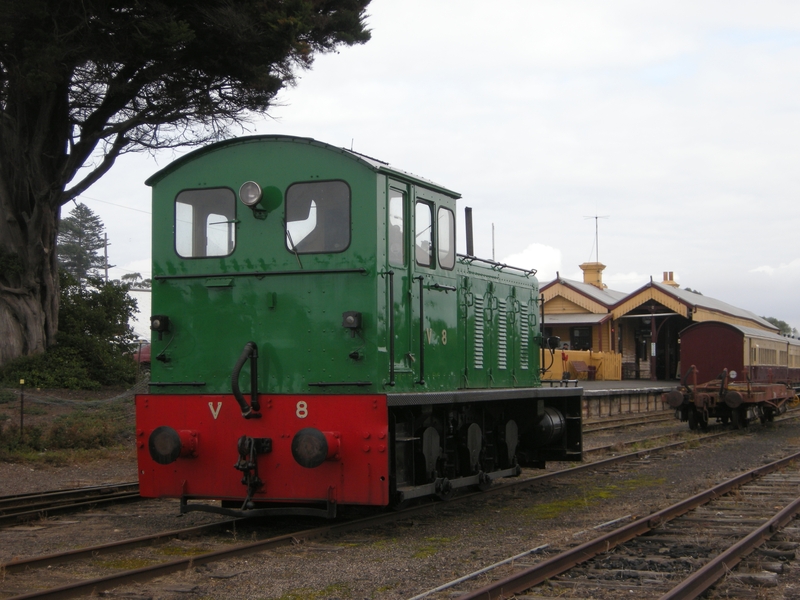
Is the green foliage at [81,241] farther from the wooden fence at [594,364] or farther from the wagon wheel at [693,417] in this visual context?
the wagon wheel at [693,417]

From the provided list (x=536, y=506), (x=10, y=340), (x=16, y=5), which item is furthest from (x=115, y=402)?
(x=536, y=506)

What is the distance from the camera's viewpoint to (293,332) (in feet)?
25.1

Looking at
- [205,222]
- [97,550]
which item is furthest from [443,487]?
[205,222]

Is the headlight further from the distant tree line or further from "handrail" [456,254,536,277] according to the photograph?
the distant tree line

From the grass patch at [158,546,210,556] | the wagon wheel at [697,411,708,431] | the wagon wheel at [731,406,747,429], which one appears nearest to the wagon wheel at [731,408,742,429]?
the wagon wheel at [731,406,747,429]

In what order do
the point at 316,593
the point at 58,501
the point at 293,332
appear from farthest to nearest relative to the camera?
the point at 58,501, the point at 293,332, the point at 316,593

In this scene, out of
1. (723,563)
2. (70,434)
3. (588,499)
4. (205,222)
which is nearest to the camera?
(723,563)

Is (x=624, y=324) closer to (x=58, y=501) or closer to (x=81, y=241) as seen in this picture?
(x=58, y=501)

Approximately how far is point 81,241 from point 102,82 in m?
60.7

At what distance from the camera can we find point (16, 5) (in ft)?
60.4

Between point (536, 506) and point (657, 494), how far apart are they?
1882 millimetres

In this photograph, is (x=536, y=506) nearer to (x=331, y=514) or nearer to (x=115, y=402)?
(x=331, y=514)

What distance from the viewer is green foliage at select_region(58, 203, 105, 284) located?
2960 inches

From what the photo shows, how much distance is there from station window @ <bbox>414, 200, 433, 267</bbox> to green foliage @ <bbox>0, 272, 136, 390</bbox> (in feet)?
53.3
